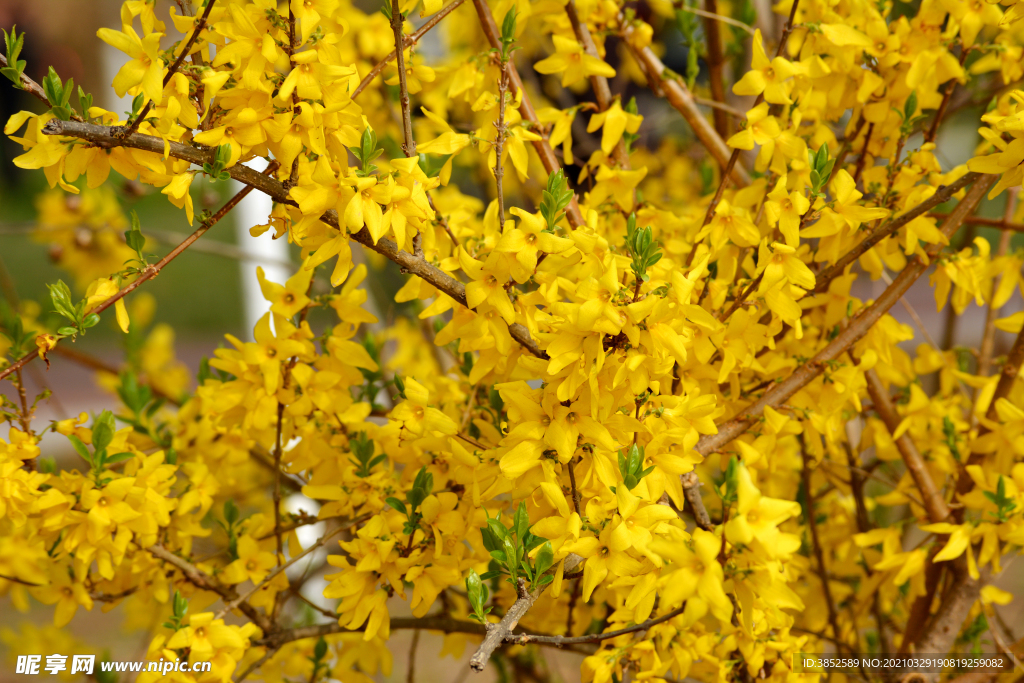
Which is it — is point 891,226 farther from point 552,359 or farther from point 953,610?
point 953,610

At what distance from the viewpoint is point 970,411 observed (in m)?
1.49

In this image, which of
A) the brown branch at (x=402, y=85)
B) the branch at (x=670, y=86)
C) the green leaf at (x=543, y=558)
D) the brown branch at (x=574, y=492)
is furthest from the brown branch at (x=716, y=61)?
the green leaf at (x=543, y=558)

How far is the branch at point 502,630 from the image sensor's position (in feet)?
2.15

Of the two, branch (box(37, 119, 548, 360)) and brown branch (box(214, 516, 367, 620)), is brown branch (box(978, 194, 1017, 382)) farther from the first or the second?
brown branch (box(214, 516, 367, 620))

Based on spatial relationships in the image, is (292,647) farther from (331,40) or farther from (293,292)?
(331,40)

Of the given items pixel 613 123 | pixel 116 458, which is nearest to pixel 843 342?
pixel 613 123

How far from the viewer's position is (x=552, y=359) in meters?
0.76

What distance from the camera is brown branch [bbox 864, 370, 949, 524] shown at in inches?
48.4

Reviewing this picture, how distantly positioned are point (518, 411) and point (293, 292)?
48 cm

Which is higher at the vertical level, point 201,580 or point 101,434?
point 101,434

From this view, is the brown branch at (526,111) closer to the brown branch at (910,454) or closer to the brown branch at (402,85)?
the brown branch at (402,85)

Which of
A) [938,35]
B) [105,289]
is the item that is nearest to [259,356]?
[105,289]

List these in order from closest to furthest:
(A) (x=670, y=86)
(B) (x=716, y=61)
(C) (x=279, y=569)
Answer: (C) (x=279, y=569)
(A) (x=670, y=86)
(B) (x=716, y=61)

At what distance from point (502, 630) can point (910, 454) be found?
0.92 m
